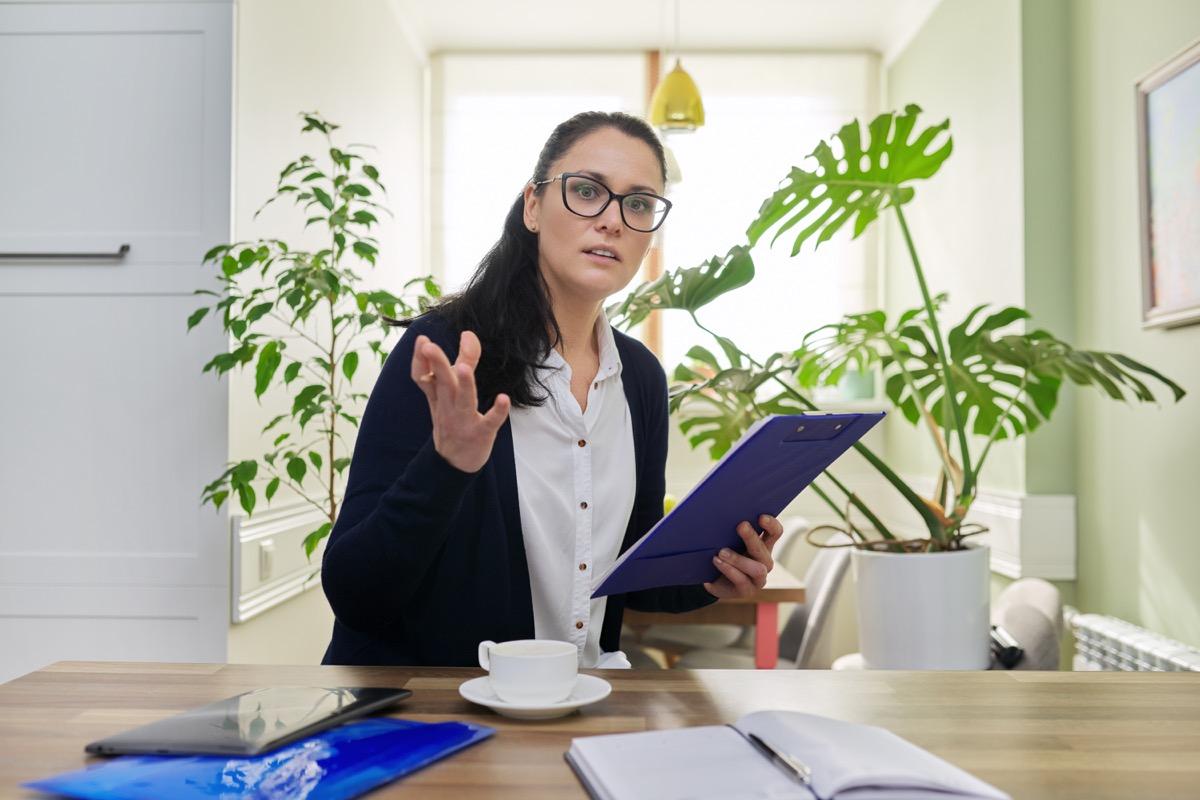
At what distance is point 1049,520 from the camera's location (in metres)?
3.15

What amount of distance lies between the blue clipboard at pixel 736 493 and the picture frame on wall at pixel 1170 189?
5.55 feet

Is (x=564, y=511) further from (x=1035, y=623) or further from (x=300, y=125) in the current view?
(x=300, y=125)

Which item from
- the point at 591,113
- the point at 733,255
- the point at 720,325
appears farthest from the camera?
the point at 720,325

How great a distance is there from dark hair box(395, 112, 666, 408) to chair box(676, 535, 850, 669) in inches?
55.7

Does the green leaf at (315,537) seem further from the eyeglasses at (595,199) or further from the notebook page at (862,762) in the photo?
the notebook page at (862,762)

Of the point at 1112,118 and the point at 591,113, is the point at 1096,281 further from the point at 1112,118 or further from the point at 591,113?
the point at 591,113

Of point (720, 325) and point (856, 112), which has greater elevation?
point (856, 112)

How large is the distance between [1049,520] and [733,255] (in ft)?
5.52

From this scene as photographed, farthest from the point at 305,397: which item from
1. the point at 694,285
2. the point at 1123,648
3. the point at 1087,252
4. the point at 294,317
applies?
the point at 1087,252

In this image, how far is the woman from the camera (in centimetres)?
133

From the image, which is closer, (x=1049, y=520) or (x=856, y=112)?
(x=1049, y=520)

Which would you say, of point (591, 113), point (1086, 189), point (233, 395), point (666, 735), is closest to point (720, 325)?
point (1086, 189)

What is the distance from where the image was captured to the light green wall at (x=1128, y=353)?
2.52 m

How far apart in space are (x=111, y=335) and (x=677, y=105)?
6.49ft
